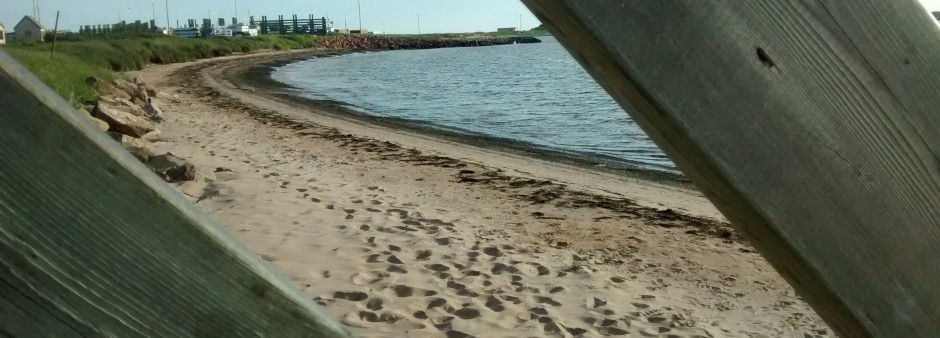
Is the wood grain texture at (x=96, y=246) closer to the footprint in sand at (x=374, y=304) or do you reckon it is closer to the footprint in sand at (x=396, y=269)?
the footprint in sand at (x=374, y=304)

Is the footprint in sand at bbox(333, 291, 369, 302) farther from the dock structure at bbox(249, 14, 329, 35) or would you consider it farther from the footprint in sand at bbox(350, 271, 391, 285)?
the dock structure at bbox(249, 14, 329, 35)

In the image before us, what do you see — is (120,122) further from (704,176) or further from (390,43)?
(390,43)

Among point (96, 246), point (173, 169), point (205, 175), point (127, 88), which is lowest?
point (205, 175)

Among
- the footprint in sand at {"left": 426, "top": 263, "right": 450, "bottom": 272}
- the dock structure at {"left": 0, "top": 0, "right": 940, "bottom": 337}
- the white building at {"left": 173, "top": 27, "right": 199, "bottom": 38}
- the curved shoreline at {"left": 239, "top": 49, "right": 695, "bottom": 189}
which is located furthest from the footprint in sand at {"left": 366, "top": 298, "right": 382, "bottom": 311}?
the white building at {"left": 173, "top": 27, "right": 199, "bottom": 38}

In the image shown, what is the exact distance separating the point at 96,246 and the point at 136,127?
11.9 meters

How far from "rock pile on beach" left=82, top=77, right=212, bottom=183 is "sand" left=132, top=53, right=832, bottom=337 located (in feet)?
0.93

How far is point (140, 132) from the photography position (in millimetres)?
11477

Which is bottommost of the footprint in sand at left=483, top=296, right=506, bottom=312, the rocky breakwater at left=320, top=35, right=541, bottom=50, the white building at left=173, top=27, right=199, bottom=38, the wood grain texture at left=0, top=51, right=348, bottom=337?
the footprint in sand at left=483, top=296, right=506, bottom=312

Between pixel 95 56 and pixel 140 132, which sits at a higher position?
pixel 95 56

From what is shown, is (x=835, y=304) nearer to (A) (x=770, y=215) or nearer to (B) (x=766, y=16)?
(A) (x=770, y=215)

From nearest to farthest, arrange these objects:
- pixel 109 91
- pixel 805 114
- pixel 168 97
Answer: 1. pixel 805 114
2. pixel 109 91
3. pixel 168 97

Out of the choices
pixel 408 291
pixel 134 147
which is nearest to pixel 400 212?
pixel 408 291

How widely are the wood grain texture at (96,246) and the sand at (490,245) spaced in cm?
358

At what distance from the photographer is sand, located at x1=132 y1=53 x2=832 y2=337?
4.70 m
